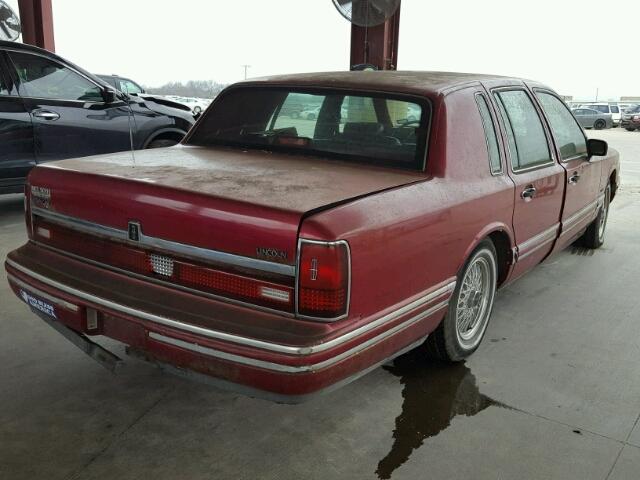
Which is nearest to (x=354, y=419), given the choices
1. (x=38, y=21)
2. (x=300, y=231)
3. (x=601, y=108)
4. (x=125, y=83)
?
(x=300, y=231)

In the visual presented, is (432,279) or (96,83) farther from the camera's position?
(96,83)

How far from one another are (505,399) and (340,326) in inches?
45.8

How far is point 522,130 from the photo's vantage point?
11.6 ft

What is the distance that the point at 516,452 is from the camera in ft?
7.88

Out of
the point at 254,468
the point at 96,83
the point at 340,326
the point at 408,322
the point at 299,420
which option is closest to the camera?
the point at 340,326

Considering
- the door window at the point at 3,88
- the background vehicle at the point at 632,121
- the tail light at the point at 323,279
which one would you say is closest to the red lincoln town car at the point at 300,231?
the tail light at the point at 323,279

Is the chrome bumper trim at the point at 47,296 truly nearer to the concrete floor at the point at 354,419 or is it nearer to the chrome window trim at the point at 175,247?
the chrome window trim at the point at 175,247

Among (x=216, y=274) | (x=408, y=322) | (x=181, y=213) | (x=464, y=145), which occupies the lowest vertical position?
(x=408, y=322)

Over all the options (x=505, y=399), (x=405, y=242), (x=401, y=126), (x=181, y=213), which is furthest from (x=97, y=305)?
(x=505, y=399)

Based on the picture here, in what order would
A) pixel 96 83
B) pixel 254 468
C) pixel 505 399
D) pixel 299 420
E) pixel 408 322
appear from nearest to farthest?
pixel 254 468 < pixel 408 322 < pixel 299 420 < pixel 505 399 < pixel 96 83

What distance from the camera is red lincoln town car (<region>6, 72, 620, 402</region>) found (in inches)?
81.1

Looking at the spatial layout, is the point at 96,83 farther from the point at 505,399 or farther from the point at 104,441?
the point at 505,399

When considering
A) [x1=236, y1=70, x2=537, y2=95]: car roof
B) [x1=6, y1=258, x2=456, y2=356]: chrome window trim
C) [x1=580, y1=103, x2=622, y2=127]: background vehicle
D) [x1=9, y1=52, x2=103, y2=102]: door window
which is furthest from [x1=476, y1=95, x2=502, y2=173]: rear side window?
[x1=580, y1=103, x2=622, y2=127]: background vehicle

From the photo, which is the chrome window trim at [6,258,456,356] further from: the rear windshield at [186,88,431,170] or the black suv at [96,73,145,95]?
the black suv at [96,73,145,95]
